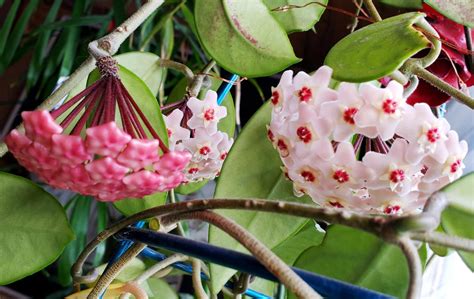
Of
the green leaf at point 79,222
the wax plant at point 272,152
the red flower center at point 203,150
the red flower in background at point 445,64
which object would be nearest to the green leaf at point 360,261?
the wax plant at point 272,152

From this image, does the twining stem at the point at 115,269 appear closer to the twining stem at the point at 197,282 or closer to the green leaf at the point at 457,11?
the twining stem at the point at 197,282

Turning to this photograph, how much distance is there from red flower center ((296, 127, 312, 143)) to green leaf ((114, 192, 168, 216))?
16cm

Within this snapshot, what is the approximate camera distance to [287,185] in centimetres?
58

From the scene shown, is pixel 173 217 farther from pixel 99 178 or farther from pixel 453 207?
pixel 453 207

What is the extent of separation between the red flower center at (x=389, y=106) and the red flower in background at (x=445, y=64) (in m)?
0.25

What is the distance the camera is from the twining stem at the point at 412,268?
0.96 ft

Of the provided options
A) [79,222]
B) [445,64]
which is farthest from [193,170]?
[79,222]

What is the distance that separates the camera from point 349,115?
0.50m

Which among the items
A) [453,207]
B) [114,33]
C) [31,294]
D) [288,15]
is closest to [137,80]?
[114,33]

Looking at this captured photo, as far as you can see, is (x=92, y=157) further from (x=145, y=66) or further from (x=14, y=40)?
(x=14, y=40)

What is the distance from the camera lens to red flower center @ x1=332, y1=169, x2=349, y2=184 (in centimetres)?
52

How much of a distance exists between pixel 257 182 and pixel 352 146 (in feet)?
0.31

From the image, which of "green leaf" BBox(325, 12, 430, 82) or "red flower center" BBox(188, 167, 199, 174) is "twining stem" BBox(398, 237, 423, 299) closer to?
"green leaf" BBox(325, 12, 430, 82)

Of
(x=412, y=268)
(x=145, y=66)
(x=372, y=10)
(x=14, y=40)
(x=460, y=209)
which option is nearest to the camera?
(x=412, y=268)
